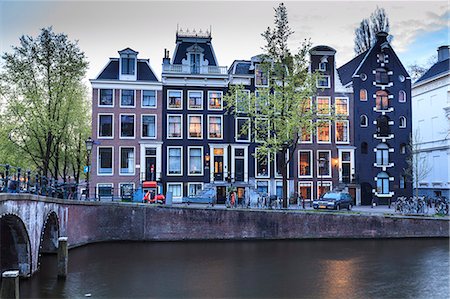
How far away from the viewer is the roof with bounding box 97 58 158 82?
39.5 m

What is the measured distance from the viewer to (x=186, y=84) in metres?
40.3

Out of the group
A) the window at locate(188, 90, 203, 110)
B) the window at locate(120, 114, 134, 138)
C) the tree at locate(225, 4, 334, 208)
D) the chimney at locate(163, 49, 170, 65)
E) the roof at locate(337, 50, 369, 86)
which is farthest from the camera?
the roof at locate(337, 50, 369, 86)

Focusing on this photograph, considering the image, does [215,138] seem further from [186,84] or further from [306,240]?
[306,240]

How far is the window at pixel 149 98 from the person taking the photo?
39938 mm

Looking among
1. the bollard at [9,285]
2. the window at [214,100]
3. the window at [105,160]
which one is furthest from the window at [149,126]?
the bollard at [9,285]

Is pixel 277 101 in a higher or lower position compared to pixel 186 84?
lower

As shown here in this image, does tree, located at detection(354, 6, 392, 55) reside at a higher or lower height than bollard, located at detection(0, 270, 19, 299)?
higher

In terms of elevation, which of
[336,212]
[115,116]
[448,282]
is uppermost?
[115,116]

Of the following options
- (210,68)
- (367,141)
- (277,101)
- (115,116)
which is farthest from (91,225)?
(367,141)

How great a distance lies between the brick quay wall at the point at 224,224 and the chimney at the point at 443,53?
25254mm

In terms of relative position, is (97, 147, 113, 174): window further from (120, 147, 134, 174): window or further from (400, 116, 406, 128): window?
(400, 116, 406, 128): window

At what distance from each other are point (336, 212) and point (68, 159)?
27.1 meters

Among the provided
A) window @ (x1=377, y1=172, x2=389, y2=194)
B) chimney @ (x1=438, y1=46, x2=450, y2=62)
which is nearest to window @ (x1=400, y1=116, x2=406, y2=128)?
window @ (x1=377, y1=172, x2=389, y2=194)

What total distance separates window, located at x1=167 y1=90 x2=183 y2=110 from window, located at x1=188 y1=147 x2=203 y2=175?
3.95 m
